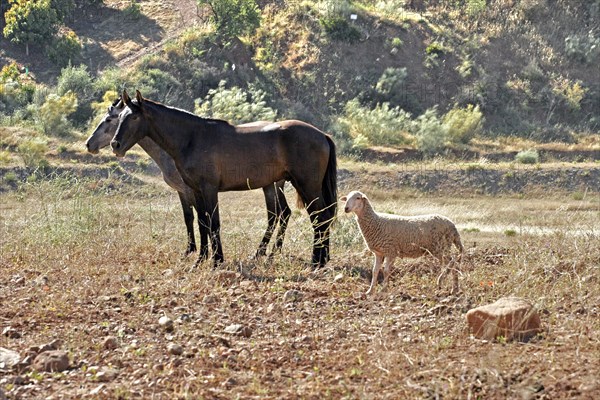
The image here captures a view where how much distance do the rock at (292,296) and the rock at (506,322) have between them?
2091mm

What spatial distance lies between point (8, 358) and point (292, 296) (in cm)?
302

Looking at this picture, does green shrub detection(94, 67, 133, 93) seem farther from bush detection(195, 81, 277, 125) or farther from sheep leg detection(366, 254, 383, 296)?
sheep leg detection(366, 254, 383, 296)

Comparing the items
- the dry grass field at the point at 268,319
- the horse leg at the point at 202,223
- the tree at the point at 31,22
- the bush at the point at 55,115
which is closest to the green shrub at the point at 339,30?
the tree at the point at 31,22

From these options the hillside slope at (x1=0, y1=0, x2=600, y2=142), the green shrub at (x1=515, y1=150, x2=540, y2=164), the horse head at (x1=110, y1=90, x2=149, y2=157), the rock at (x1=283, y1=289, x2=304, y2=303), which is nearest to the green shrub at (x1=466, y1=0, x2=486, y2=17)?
the hillside slope at (x1=0, y1=0, x2=600, y2=142)

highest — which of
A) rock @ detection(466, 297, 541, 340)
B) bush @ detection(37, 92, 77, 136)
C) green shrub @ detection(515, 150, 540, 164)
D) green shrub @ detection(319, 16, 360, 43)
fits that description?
green shrub @ detection(319, 16, 360, 43)

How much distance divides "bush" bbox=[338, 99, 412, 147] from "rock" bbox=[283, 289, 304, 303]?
26561 millimetres

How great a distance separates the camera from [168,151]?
42.1ft

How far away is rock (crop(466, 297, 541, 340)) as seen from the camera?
313 inches

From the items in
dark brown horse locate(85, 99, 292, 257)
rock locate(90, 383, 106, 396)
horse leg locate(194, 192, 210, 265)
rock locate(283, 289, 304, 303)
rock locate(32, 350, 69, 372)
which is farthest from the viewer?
dark brown horse locate(85, 99, 292, 257)

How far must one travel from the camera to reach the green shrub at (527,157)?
116 ft

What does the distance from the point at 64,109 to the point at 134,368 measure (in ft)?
98.2

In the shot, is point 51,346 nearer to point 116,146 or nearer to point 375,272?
point 375,272

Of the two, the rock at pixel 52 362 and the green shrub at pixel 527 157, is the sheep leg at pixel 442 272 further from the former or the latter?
the green shrub at pixel 527 157

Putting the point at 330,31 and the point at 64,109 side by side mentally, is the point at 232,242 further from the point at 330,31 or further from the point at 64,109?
the point at 330,31
